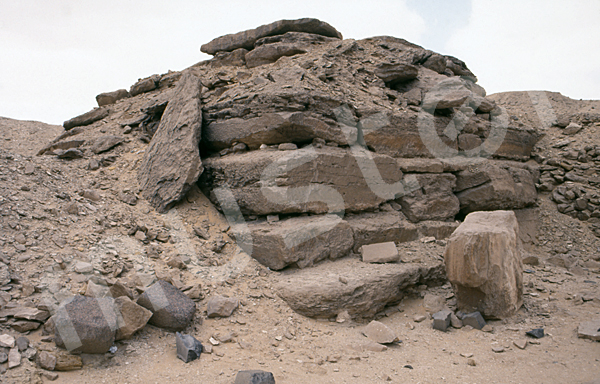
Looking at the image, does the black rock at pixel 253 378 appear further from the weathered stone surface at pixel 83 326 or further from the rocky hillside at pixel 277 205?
the weathered stone surface at pixel 83 326

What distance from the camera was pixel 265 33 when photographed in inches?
306

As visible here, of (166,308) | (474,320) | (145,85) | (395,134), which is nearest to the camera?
(166,308)

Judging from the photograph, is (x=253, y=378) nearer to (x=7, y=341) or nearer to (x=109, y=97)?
(x=7, y=341)

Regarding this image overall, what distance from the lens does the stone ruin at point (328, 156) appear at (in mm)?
4402

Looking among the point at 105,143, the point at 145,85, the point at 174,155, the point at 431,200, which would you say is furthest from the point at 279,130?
the point at 145,85

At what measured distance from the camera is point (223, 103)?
18.1 ft

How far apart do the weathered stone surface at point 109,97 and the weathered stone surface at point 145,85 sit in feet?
0.86

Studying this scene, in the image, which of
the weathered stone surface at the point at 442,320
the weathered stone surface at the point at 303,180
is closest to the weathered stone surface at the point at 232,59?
the weathered stone surface at the point at 303,180

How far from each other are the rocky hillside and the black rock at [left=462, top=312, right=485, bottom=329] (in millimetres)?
189

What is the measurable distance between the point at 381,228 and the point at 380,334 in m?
1.79

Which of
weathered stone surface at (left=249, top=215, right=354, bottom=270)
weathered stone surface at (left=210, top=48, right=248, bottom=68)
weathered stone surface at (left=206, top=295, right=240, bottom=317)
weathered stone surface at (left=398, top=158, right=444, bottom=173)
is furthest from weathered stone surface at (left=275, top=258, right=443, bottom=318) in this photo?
weathered stone surface at (left=210, top=48, right=248, bottom=68)

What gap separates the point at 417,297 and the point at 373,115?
2725 mm

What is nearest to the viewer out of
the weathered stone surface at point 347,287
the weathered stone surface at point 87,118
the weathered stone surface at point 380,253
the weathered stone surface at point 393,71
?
the weathered stone surface at point 347,287

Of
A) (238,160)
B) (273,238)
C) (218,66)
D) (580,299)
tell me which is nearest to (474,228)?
(580,299)
